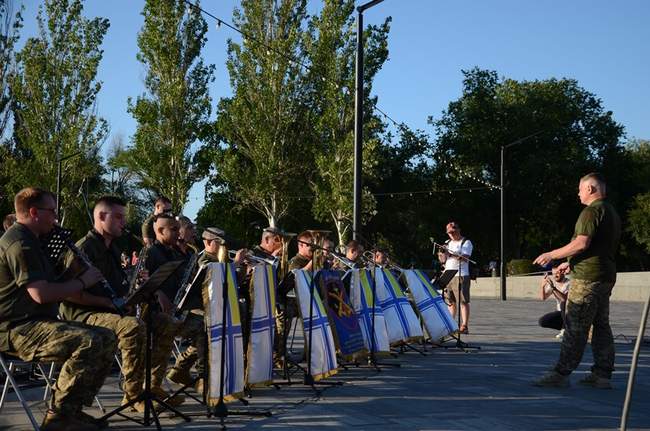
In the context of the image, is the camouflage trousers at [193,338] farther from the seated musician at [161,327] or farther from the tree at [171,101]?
the tree at [171,101]

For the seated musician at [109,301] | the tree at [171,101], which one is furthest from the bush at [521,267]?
the seated musician at [109,301]

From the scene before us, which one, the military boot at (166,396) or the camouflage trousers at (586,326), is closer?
the military boot at (166,396)

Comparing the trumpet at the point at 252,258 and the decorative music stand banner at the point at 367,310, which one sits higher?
the trumpet at the point at 252,258

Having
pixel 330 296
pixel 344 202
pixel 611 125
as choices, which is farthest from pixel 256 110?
pixel 330 296

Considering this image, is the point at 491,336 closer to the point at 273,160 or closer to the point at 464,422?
the point at 464,422

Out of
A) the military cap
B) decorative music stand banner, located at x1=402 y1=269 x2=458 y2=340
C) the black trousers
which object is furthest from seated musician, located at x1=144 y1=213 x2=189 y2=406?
decorative music stand banner, located at x1=402 y1=269 x2=458 y2=340

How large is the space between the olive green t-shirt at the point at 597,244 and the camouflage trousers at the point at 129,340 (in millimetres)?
4510

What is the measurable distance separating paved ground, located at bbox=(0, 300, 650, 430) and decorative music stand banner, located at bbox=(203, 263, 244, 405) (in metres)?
0.29

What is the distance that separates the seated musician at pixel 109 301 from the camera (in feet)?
23.9

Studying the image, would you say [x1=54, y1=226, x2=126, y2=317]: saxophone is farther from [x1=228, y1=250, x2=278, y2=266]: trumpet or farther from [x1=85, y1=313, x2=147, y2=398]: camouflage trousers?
[x1=228, y1=250, x2=278, y2=266]: trumpet

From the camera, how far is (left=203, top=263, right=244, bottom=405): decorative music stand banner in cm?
725

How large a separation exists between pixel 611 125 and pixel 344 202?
23.2 metres

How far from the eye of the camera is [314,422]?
7.12 meters

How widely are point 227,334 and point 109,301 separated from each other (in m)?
1.01
